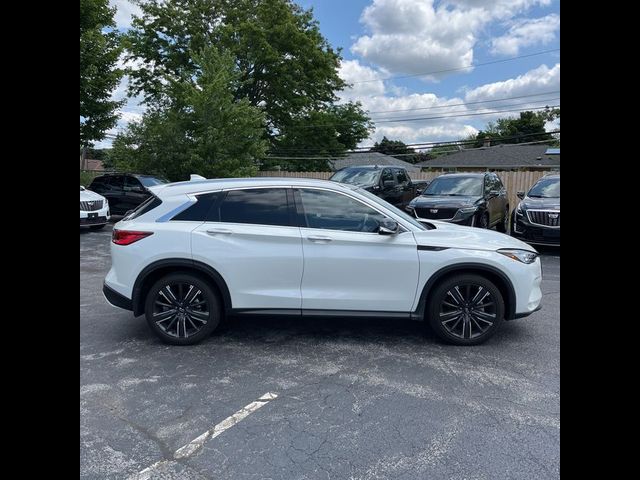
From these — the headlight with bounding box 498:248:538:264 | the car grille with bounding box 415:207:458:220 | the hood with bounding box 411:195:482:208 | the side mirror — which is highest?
the hood with bounding box 411:195:482:208

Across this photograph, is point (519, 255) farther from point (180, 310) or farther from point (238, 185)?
point (180, 310)

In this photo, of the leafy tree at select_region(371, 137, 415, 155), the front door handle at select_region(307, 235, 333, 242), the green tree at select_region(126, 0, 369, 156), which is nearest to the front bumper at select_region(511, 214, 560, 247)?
the front door handle at select_region(307, 235, 333, 242)

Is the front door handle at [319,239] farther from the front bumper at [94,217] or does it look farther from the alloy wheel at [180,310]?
the front bumper at [94,217]

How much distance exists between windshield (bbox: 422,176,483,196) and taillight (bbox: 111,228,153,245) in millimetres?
8692

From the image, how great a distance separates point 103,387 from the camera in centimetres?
382

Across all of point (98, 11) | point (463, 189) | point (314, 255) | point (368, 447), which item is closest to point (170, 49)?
point (98, 11)

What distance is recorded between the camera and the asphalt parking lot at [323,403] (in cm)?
278

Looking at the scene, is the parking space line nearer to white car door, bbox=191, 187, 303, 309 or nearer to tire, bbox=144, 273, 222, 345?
white car door, bbox=191, 187, 303, 309

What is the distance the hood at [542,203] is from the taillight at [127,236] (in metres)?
8.33

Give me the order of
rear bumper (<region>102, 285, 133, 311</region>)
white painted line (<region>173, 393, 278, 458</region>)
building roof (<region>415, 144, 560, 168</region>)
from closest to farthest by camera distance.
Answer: white painted line (<region>173, 393, 278, 458</region>)
rear bumper (<region>102, 285, 133, 311</region>)
building roof (<region>415, 144, 560, 168</region>)

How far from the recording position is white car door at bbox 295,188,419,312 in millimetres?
4531

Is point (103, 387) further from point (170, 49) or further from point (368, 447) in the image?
point (170, 49)

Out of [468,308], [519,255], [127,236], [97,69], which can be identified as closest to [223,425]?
[127,236]
